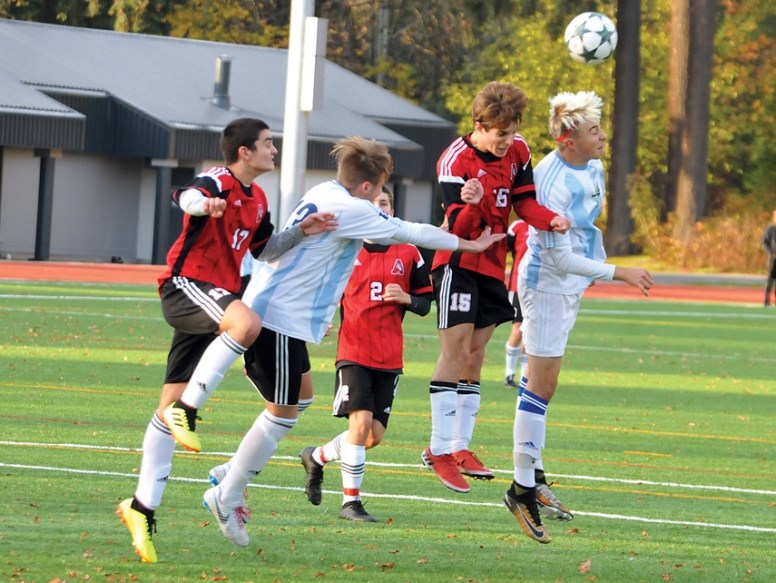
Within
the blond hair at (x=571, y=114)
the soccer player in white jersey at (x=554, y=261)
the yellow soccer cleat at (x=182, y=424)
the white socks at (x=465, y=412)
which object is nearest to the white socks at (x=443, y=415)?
the white socks at (x=465, y=412)

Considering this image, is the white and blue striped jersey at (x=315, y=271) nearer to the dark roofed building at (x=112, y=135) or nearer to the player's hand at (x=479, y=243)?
the player's hand at (x=479, y=243)

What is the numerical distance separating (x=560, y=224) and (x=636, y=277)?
47cm

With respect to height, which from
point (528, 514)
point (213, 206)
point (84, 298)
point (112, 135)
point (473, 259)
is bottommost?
point (528, 514)

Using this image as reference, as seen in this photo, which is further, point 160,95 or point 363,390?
point 160,95

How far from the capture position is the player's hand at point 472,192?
27.8 ft

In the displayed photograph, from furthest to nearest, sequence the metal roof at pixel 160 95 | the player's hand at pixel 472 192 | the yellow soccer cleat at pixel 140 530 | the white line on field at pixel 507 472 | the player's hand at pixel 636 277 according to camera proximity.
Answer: the metal roof at pixel 160 95 < the white line on field at pixel 507 472 < the player's hand at pixel 472 192 < the player's hand at pixel 636 277 < the yellow soccer cleat at pixel 140 530

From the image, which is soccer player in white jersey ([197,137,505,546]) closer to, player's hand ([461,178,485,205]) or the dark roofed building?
player's hand ([461,178,485,205])

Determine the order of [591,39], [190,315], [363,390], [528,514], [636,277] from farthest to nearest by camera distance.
A: [591,39]
[363,390]
[636,277]
[528,514]
[190,315]

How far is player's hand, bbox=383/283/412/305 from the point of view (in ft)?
28.6

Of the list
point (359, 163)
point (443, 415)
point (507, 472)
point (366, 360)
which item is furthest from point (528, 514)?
point (507, 472)

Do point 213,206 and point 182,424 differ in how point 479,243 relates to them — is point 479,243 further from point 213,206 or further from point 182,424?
point 182,424

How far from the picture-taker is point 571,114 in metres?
8.59

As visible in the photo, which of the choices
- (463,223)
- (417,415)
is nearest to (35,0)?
(417,415)

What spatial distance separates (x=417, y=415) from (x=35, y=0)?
154 feet
